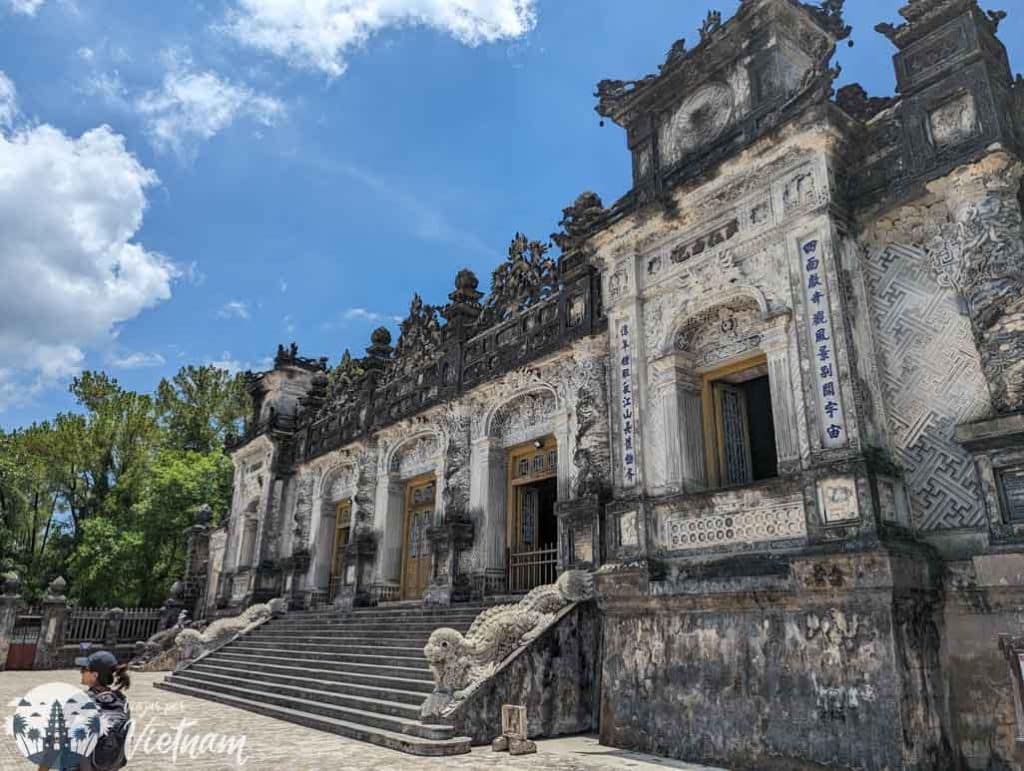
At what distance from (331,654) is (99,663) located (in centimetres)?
854

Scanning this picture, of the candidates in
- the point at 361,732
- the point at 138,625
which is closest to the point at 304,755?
the point at 361,732

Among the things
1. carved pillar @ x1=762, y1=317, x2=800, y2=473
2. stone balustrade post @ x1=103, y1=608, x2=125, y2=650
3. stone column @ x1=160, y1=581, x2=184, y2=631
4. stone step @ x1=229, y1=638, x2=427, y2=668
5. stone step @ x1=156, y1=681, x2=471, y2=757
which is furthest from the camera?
stone column @ x1=160, y1=581, x2=184, y2=631

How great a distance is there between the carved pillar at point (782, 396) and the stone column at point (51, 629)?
19.5 metres

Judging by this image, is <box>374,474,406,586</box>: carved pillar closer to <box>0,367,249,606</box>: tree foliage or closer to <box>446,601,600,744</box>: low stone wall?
<box>446,601,600,744</box>: low stone wall

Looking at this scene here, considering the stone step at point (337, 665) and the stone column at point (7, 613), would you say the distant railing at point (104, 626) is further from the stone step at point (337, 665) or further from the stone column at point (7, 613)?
the stone step at point (337, 665)

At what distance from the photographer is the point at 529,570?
1246 cm

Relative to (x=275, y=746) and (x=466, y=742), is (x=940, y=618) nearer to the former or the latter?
(x=466, y=742)

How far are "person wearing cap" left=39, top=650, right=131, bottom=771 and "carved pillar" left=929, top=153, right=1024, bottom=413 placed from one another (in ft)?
22.7

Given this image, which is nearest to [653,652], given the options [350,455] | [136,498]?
[350,455]

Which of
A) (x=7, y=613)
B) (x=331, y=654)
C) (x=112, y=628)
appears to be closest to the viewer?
(x=331, y=654)

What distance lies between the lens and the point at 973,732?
20.0ft

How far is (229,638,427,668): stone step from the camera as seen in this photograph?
10.2 metres

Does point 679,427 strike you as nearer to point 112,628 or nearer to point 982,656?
point 982,656

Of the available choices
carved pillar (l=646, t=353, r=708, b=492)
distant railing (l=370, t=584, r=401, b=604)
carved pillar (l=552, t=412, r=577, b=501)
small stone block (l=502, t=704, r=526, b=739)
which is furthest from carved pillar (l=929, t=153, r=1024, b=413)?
distant railing (l=370, t=584, r=401, b=604)
